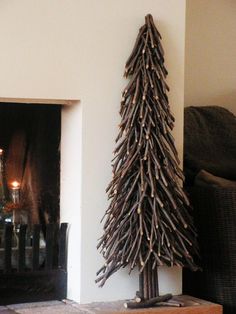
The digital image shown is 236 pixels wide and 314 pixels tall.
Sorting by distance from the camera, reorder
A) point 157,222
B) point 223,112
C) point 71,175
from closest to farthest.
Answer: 1. point 157,222
2. point 71,175
3. point 223,112

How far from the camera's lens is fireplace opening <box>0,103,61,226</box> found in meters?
2.72

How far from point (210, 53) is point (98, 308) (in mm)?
1333

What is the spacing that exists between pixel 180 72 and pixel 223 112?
462 millimetres

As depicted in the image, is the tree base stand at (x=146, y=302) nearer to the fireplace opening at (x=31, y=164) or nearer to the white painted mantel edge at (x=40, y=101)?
the fireplace opening at (x=31, y=164)

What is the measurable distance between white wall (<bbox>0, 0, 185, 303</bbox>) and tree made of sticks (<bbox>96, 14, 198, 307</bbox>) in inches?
2.1

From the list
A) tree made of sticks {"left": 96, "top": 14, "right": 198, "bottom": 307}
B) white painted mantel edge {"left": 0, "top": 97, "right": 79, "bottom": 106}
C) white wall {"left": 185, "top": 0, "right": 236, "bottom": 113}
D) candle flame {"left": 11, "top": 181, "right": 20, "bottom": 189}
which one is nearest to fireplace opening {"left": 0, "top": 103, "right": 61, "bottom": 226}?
candle flame {"left": 11, "top": 181, "right": 20, "bottom": 189}

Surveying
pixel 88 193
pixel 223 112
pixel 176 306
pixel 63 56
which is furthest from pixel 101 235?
pixel 223 112

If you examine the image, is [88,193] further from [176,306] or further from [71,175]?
[176,306]

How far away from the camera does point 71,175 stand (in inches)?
104

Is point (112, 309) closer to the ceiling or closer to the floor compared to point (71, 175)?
closer to the floor

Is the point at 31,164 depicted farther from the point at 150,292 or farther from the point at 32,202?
the point at 150,292

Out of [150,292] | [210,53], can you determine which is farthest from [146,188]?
[210,53]

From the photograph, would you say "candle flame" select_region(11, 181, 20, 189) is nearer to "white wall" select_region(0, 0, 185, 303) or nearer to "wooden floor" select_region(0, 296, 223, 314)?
"white wall" select_region(0, 0, 185, 303)

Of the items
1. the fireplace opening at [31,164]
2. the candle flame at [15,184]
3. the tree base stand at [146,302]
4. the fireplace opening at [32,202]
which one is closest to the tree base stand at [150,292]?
the tree base stand at [146,302]
